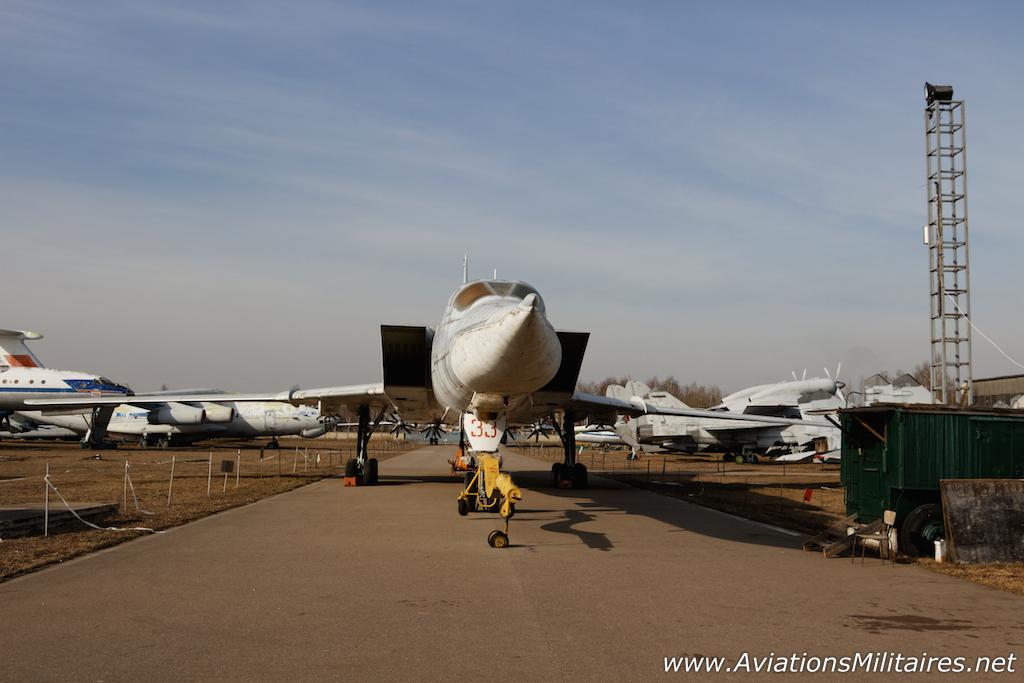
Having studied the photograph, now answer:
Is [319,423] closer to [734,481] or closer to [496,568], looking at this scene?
[734,481]

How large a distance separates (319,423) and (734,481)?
30.3m

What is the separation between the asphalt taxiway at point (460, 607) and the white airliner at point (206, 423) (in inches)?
1453

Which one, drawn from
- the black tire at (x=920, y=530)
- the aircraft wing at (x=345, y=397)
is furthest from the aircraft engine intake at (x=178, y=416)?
the black tire at (x=920, y=530)

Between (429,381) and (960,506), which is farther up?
(429,381)

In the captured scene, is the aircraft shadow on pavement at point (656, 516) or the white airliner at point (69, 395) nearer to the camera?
the aircraft shadow on pavement at point (656, 516)

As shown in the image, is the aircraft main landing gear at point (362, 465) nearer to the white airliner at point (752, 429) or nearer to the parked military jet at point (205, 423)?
the white airliner at point (752, 429)

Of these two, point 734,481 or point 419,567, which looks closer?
point 419,567

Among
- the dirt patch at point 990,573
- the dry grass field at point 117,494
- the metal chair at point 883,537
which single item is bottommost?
the dry grass field at point 117,494

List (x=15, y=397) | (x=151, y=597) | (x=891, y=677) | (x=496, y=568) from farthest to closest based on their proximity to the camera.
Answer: (x=15, y=397) < (x=496, y=568) < (x=151, y=597) < (x=891, y=677)

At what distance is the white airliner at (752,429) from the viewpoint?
122 feet

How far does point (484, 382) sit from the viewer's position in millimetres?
9422

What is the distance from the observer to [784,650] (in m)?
5.20

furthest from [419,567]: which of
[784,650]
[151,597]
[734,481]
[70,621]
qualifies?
[734,481]

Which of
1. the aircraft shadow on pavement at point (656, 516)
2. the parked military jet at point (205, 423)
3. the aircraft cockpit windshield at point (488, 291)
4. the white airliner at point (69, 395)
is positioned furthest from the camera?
the parked military jet at point (205, 423)
